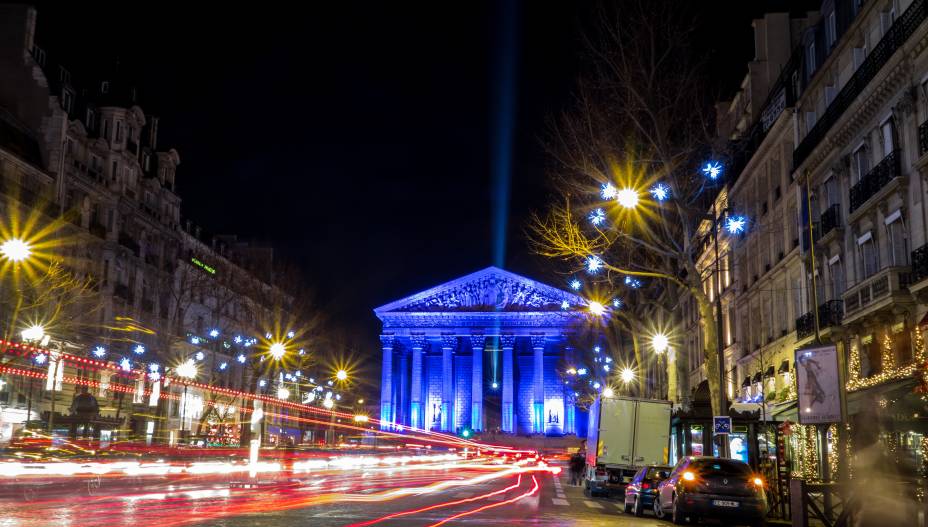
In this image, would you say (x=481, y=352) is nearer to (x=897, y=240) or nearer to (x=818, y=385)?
(x=897, y=240)

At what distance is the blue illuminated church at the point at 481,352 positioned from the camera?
4218 inches

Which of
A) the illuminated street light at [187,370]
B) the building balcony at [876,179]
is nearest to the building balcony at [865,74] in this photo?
the building balcony at [876,179]

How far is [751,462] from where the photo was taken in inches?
1101

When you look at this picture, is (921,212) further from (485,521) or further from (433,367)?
(433,367)

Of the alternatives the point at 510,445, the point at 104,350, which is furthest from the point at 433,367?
the point at 104,350

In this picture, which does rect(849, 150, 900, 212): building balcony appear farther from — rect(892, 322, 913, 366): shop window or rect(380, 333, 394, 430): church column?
rect(380, 333, 394, 430): church column

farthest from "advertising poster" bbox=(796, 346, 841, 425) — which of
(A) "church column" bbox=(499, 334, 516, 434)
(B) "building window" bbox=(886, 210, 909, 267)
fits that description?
(A) "church column" bbox=(499, 334, 516, 434)

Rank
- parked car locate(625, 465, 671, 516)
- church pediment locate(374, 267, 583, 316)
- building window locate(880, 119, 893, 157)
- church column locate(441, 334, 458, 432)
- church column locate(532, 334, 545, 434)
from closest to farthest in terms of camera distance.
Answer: parked car locate(625, 465, 671, 516) → building window locate(880, 119, 893, 157) → church pediment locate(374, 267, 583, 316) → church column locate(532, 334, 545, 434) → church column locate(441, 334, 458, 432)

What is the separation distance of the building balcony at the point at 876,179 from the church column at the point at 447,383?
260ft

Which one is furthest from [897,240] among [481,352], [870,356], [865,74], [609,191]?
[481,352]

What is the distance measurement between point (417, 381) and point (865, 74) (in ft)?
277

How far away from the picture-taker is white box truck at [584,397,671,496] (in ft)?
104

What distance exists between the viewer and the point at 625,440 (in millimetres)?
31719

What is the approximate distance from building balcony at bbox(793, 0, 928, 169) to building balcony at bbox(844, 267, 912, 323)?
134 inches
